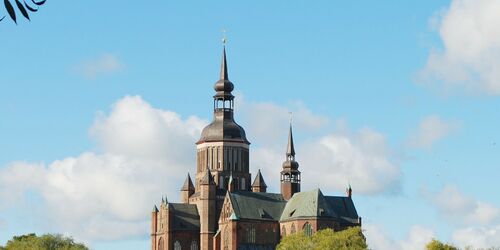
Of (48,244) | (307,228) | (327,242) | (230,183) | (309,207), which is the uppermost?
(230,183)

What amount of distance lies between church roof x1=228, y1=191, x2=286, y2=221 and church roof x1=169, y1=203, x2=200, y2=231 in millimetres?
8056

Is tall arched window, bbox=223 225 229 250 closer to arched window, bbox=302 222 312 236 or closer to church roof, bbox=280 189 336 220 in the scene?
church roof, bbox=280 189 336 220

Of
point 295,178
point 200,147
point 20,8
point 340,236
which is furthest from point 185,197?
point 20,8

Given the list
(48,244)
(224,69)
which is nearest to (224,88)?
(224,69)

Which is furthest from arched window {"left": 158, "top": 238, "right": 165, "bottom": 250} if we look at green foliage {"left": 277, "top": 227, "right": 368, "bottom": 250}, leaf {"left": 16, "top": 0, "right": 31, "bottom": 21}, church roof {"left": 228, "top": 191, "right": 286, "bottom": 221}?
leaf {"left": 16, "top": 0, "right": 31, "bottom": 21}

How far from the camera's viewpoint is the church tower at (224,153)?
480ft

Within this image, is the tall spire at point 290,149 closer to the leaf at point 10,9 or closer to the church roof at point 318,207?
the church roof at point 318,207

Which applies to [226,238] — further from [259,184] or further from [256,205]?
[259,184]

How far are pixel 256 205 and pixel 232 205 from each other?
15.0 ft

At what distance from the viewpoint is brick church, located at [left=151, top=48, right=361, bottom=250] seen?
449 feet

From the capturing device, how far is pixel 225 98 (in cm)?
15200

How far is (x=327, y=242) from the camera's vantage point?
110 meters

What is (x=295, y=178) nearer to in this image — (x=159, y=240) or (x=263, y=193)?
(x=263, y=193)

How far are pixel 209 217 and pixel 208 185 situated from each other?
458 centimetres
